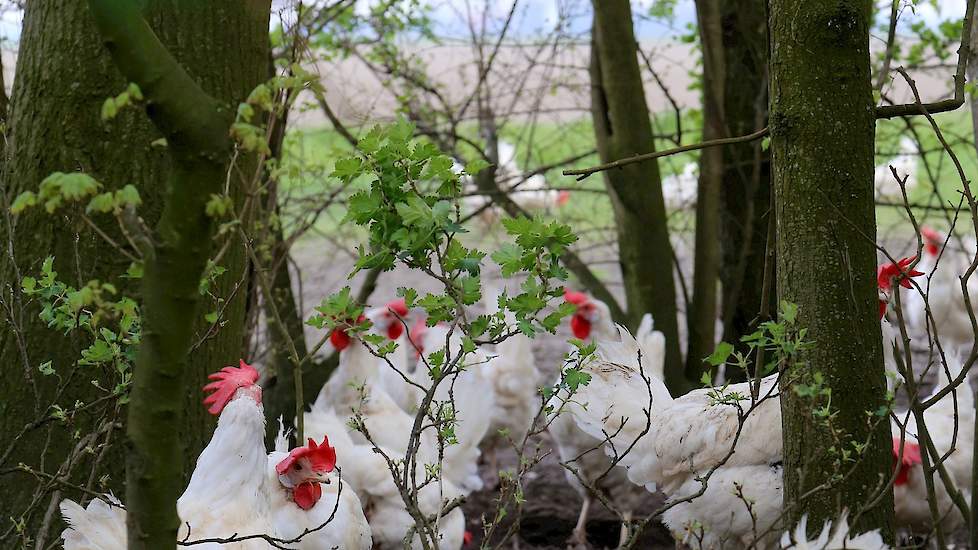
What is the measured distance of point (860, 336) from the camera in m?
2.24

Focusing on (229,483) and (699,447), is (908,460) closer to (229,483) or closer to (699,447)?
(699,447)

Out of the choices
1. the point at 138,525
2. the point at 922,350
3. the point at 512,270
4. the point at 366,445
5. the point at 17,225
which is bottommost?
the point at 922,350

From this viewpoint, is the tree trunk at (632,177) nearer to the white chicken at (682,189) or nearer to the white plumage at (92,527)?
the white chicken at (682,189)

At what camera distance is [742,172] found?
→ 17.7 feet

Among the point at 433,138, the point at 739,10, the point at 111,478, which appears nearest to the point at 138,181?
the point at 111,478

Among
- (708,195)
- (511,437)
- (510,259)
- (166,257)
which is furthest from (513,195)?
(166,257)

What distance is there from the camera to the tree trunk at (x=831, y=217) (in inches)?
87.0

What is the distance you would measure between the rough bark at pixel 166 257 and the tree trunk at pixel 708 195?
3.77 metres

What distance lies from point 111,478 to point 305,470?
63cm

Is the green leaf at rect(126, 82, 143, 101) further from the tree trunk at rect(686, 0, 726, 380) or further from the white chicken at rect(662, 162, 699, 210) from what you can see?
the white chicken at rect(662, 162, 699, 210)

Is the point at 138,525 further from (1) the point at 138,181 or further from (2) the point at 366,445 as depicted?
(2) the point at 366,445

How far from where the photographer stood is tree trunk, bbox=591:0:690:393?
477 centimetres

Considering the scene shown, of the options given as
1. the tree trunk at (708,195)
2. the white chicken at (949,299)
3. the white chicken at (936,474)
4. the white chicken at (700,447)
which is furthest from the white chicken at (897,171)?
the white chicken at (700,447)

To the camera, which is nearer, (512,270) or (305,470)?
(512,270)
